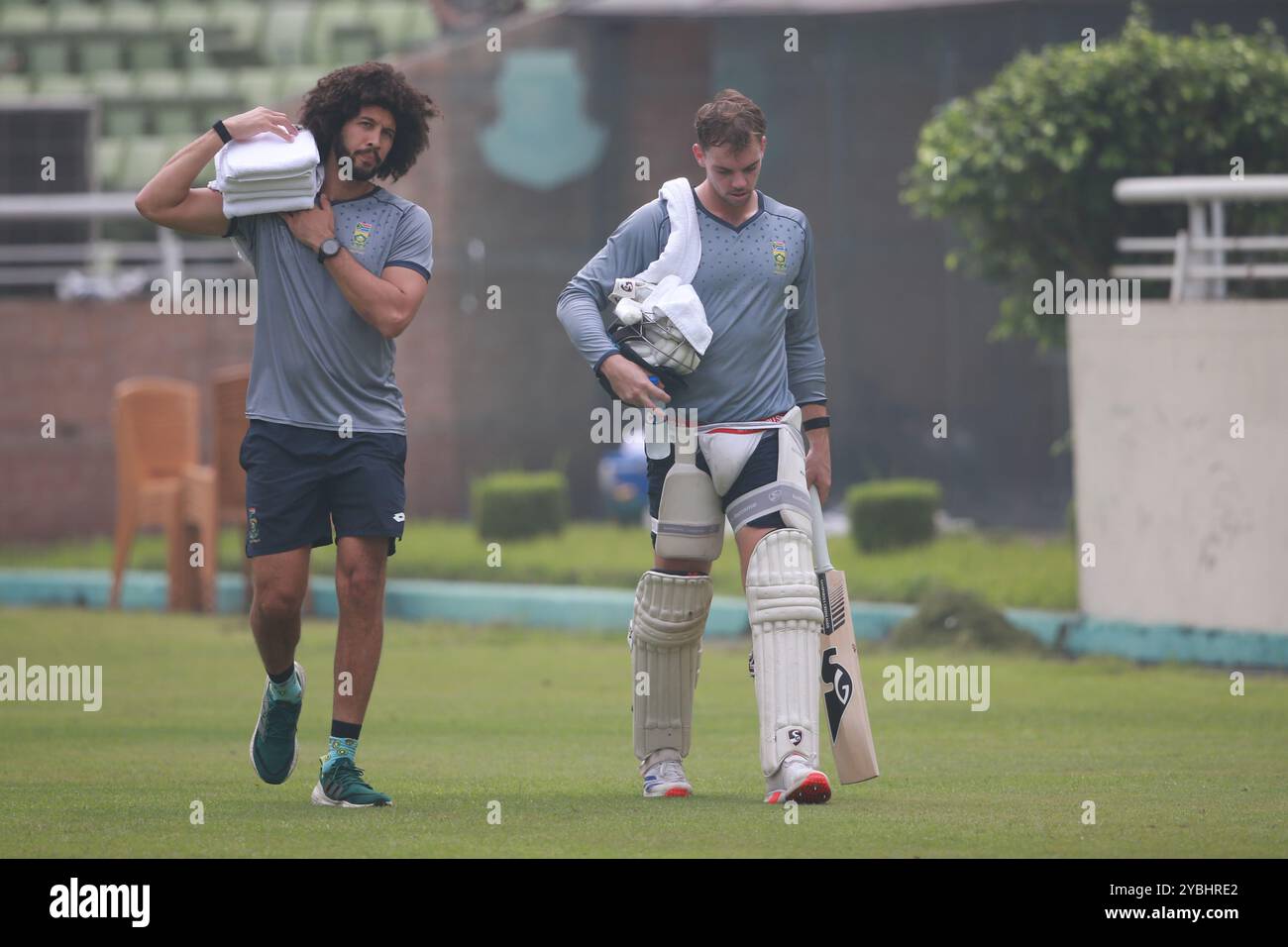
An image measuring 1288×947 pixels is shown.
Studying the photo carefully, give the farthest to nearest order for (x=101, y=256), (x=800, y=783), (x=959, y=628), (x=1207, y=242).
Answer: (x=101, y=256), (x=959, y=628), (x=1207, y=242), (x=800, y=783)

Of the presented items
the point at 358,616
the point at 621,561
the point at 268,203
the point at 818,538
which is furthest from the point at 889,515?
the point at 268,203

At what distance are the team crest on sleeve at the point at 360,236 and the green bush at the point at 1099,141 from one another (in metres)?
8.06

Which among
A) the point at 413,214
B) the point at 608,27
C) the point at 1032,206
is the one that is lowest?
the point at 413,214

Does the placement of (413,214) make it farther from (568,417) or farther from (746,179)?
(568,417)

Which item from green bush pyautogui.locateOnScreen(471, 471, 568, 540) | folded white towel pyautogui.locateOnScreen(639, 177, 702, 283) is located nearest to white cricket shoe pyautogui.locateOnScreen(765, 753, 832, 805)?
folded white towel pyautogui.locateOnScreen(639, 177, 702, 283)

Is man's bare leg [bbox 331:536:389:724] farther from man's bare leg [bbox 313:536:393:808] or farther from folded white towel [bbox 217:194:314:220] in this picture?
folded white towel [bbox 217:194:314:220]

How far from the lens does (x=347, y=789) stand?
6.75 meters

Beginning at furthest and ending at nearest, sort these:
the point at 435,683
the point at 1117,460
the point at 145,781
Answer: the point at 1117,460
the point at 435,683
the point at 145,781

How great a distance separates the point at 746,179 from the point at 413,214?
1.06m

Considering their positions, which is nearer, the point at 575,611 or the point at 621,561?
the point at 575,611

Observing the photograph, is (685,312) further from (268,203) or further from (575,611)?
(575,611)

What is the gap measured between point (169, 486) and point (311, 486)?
931 cm
